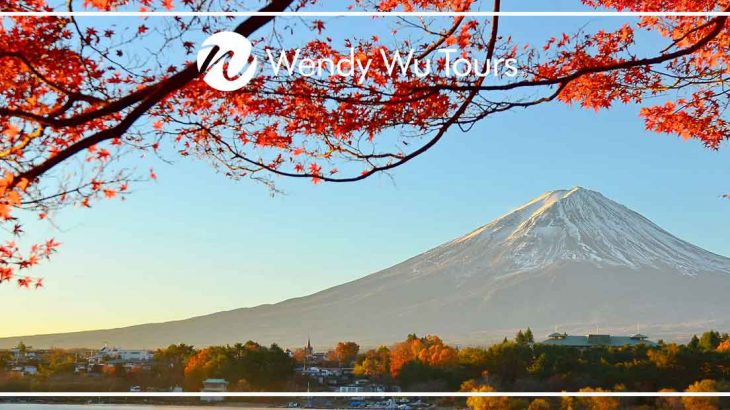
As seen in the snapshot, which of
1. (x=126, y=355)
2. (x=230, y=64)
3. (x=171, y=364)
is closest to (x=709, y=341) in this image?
(x=171, y=364)

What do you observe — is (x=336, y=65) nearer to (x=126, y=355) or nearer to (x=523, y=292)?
(x=126, y=355)

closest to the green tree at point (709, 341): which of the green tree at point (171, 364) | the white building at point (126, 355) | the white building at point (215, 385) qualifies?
the white building at point (215, 385)

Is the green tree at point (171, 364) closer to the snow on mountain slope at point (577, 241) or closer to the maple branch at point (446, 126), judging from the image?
the maple branch at point (446, 126)

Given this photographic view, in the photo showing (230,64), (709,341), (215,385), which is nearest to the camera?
(230,64)

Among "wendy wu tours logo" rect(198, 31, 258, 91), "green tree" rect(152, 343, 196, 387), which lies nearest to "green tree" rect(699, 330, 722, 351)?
"green tree" rect(152, 343, 196, 387)

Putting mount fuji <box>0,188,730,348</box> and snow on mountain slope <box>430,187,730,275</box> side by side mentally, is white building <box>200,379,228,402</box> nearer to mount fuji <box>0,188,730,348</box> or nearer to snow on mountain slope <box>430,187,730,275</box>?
mount fuji <box>0,188,730,348</box>

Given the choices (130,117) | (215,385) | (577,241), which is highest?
(577,241)

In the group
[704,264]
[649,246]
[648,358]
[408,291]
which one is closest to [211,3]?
[648,358]
